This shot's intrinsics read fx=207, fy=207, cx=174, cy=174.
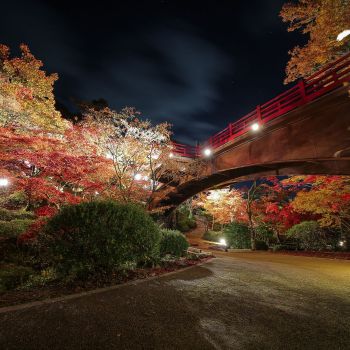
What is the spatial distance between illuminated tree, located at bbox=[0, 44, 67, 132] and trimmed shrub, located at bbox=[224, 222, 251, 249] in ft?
65.3

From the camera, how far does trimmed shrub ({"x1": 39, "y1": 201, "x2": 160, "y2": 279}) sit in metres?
5.36

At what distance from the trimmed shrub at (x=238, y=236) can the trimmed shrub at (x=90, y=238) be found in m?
19.7

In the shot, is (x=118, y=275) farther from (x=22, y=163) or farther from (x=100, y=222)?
(x=22, y=163)

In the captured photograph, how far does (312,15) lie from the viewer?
32.8ft

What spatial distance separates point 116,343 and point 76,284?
9.07ft

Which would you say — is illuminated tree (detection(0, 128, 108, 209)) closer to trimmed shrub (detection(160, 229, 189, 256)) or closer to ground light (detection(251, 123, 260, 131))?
trimmed shrub (detection(160, 229, 189, 256))

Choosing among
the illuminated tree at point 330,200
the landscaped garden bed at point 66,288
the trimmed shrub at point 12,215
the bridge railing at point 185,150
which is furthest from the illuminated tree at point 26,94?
the illuminated tree at point 330,200

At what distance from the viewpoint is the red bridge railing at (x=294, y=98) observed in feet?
25.6

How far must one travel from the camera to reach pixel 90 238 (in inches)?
→ 214

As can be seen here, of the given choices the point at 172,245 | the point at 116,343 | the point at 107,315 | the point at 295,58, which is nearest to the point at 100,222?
the point at 107,315

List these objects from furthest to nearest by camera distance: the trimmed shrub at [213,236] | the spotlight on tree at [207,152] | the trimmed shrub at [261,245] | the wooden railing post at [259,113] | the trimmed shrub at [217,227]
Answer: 1. the trimmed shrub at [217,227]
2. the trimmed shrub at [213,236]
3. the trimmed shrub at [261,245]
4. the spotlight on tree at [207,152]
5. the wooden railing post at [259,113]

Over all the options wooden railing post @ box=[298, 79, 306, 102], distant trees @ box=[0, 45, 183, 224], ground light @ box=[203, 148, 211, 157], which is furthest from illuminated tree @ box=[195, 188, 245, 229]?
wooden railing post @ box=[298, 79, 306, 102]

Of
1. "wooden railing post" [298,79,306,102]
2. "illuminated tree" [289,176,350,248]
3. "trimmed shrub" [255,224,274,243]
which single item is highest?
"wooden railing post" [298,79,306,102]

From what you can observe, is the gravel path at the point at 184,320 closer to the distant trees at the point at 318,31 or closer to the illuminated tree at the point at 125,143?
the illuminated tree at the point at 125,143
